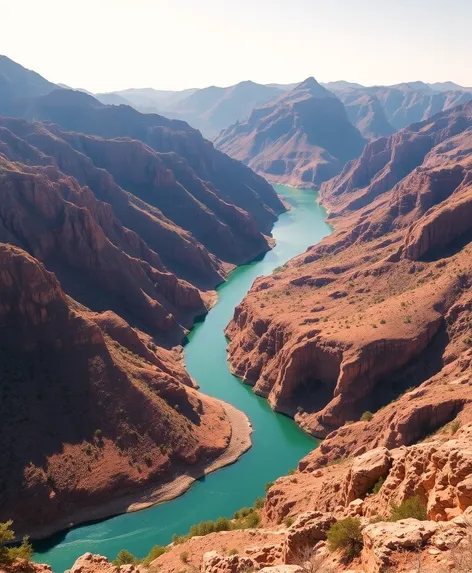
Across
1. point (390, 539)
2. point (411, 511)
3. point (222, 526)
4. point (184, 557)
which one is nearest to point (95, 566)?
point (184, 557)

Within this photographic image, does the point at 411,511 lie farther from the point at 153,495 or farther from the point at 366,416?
the point at 366,416

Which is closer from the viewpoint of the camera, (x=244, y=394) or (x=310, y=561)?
(x=310, y=561)

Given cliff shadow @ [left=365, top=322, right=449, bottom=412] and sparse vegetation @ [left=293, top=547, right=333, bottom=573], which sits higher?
sparse vegetation @ [left=293, top=547, right=333, bottom=573]

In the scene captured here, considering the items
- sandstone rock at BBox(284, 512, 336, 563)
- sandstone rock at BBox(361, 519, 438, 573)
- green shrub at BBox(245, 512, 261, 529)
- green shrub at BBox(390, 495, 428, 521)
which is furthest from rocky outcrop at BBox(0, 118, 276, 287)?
sandstone rock at BBox(361, 519, 438, 573)

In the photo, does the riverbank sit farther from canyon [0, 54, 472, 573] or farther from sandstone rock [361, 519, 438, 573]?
sandstone rock [361, 519, 438, 573]

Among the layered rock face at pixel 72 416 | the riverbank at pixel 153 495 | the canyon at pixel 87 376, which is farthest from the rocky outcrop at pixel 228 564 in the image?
the layered rock face at pixel 72 416

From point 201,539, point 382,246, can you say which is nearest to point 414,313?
point 382,246
